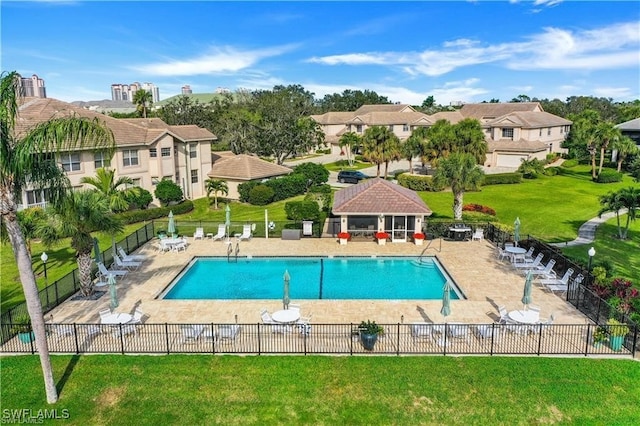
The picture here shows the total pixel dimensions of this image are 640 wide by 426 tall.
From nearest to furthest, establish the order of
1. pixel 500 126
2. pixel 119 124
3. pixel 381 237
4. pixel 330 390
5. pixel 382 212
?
pixel 330 390, pixel 382 212, pixel 381 237, pixel 119 124, pixel 500 126

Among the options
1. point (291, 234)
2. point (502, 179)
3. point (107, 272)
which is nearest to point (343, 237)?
point (291, 234)

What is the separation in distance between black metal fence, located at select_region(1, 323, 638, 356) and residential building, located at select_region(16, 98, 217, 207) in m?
19.2

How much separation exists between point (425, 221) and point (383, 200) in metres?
3.71

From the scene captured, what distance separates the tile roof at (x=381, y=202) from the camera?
28875mm

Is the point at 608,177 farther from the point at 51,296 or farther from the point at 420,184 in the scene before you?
the point at 51,296

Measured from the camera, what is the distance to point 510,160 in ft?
203

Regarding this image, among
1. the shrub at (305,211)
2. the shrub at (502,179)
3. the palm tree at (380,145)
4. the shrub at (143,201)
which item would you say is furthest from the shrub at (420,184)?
the shrub at (143,201)

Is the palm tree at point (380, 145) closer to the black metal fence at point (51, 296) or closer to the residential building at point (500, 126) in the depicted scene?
the residential building at point (500, 126)

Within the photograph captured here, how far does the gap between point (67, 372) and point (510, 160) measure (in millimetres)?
58615

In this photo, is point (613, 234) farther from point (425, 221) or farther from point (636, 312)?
point (636, 312)

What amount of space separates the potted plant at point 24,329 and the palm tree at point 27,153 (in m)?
4.56

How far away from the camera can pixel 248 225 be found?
101 ft

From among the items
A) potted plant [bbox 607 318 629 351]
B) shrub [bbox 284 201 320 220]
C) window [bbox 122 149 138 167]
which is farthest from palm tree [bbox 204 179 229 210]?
potted plant [bbox 607 318 629 351]

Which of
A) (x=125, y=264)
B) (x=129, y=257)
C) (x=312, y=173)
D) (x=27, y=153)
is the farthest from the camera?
(x=312, y=173)
